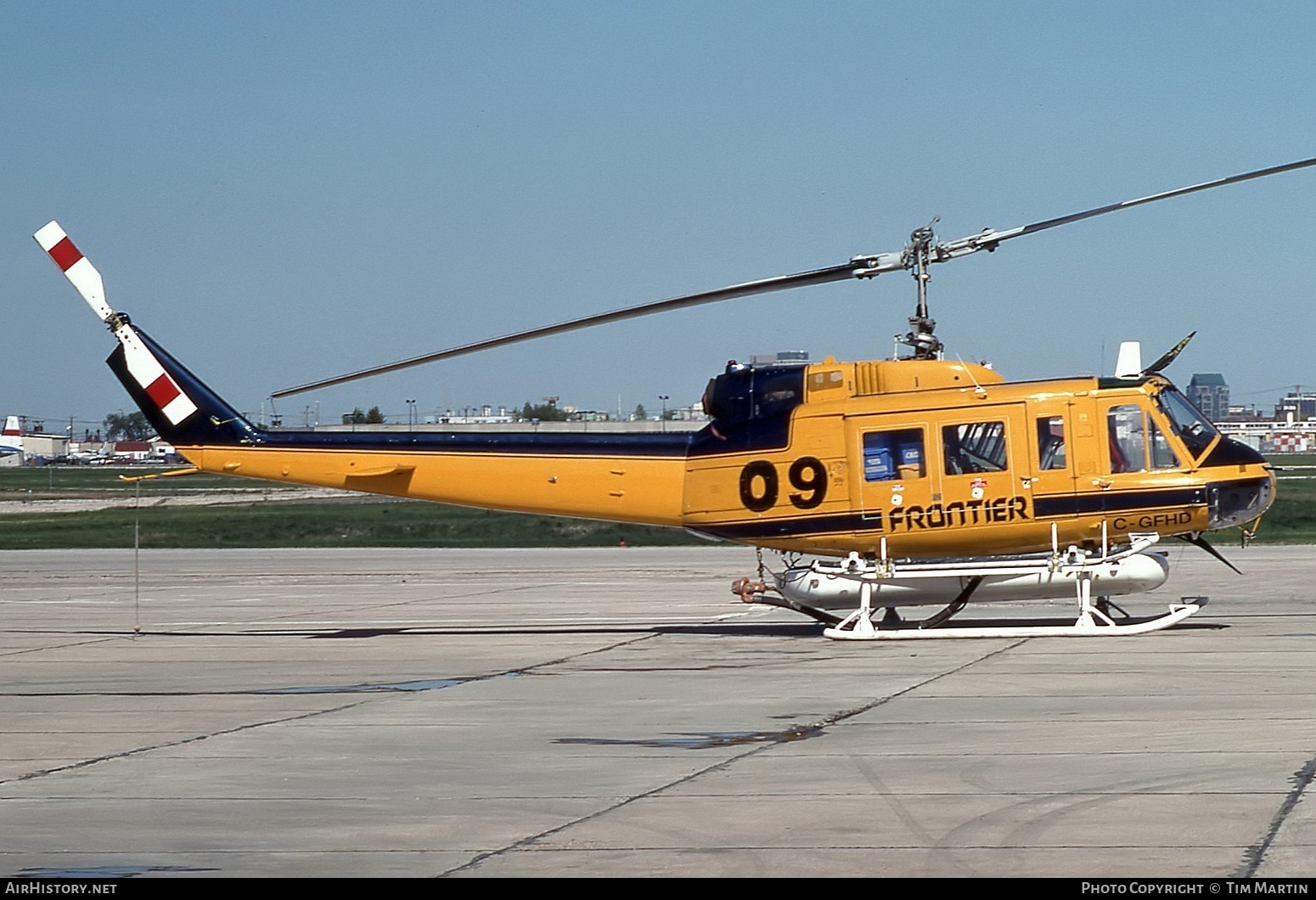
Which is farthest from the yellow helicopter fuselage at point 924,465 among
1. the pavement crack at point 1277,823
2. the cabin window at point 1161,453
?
the pavement crack at point 1277,823

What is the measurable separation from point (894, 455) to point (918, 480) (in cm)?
37

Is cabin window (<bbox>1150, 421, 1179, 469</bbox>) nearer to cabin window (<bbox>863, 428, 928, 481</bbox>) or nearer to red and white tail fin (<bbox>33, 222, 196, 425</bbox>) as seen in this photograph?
cabin window (<bbox>863, 428, 928, 481</bbox>)

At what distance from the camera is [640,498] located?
17969mm

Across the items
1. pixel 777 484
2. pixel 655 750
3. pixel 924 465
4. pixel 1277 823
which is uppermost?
pixel 924 465

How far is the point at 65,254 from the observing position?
18.2 metres

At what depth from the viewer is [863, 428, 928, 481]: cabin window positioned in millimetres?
16750

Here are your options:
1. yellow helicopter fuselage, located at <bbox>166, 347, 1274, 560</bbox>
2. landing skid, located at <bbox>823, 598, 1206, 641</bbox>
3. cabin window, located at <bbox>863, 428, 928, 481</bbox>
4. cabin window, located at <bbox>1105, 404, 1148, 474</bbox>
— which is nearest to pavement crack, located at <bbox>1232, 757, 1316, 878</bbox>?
landing skid, located at <bbox>823, 598, 1206, 641</bbox>

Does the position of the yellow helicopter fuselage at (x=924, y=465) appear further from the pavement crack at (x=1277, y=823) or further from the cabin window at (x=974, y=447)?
the pavement crack at (x=1277, y=823)

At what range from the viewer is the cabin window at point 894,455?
55.0ft

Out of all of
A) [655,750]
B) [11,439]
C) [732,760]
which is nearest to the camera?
[732,760]

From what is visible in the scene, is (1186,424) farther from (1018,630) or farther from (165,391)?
(165,391)

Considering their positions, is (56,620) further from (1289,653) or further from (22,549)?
(22,549)

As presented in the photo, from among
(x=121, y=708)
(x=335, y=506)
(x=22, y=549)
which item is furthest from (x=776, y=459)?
(x=335, y=506)

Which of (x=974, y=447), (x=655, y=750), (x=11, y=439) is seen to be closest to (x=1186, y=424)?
(x=974, y=447)
